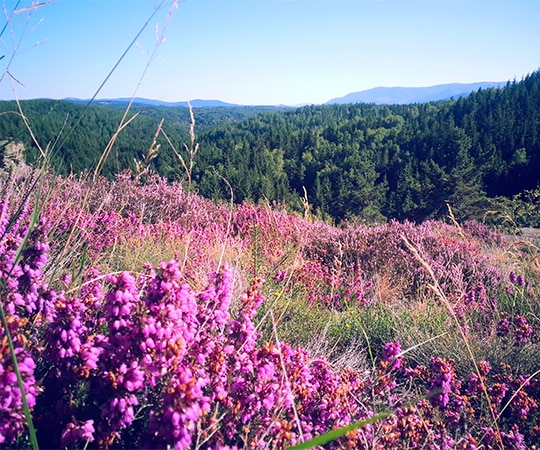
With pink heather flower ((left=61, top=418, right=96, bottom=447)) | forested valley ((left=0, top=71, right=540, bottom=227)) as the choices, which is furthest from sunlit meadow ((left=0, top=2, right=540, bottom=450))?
forested valley ((left=0, top=71, right=540, bottom=227))

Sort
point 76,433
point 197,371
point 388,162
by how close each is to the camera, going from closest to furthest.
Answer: point 76,433 < point 197,371 < point 388,162

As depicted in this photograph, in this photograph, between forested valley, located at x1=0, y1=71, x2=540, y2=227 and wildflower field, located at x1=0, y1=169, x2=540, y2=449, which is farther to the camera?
forested valley, located at x1=0, y1=71, x2=540, y2=227

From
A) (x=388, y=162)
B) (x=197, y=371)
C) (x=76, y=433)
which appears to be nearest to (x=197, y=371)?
(x=197, y=371)

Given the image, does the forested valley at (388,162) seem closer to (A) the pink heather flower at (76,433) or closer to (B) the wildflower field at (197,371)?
(B) the wildflower field at (197,371)

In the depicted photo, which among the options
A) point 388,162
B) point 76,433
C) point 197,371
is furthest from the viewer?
point 388,162

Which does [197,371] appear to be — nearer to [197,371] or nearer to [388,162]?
[197,371]

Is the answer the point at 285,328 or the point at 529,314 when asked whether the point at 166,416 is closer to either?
the point at 285,328

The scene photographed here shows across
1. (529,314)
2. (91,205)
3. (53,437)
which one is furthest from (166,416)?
(91,205)

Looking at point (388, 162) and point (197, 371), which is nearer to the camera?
point (197, 371)

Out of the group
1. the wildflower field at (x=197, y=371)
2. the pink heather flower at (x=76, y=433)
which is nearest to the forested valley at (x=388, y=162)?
the wildflower field at (x=197, y=371)

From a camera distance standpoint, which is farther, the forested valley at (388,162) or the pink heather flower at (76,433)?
the forested valley at (388,162)

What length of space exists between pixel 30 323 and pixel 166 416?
2.61ft

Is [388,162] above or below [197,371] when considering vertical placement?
below

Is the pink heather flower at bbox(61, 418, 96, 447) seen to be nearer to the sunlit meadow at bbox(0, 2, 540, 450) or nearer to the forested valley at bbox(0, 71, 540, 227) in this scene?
the sunlit meadow at bbox(0, 2, 540, 450)
